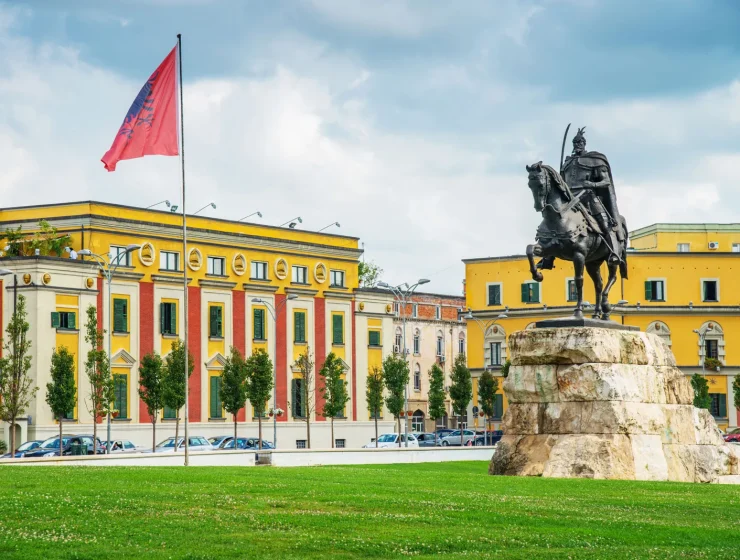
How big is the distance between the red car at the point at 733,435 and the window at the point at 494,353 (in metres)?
19.9

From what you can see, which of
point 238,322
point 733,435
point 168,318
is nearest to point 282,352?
point 238,322

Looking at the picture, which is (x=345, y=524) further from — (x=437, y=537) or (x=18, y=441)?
(x=18, y=441)

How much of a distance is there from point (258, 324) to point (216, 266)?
555 cm

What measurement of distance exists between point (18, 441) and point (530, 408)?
50331 millimetres

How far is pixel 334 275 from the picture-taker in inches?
3930

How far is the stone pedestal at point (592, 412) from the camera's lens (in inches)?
1177

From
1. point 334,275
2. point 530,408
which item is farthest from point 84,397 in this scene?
point 530,408

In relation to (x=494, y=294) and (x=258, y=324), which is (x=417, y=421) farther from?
(x=258, y=324)

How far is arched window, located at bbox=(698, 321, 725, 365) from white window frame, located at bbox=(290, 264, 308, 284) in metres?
35.1

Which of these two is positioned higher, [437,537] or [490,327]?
[490,327]

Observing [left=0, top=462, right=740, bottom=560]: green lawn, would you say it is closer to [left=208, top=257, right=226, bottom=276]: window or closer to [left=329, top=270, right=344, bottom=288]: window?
[left=208, top=257, right=226, bottom=276]: window

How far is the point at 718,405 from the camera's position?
108 metres

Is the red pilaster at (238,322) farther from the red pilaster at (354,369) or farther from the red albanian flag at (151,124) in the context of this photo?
the red albanian flag at (151,124)

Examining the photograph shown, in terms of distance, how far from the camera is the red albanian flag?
39500 millimetres
